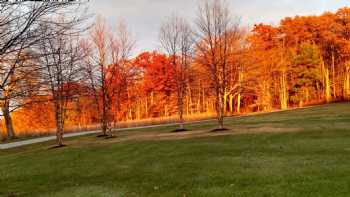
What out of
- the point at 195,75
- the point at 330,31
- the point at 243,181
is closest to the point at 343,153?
the point at 243,181

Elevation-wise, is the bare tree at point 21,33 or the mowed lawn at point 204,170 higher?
the bare tree at point 21,33

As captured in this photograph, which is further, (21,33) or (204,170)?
(204,170)

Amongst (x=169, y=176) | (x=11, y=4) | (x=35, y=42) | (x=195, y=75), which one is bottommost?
(x=169, y=176)

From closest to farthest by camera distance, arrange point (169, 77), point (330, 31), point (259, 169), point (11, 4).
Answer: point (11, 4), point (259, 169), point (330, 31), point (169, 77)

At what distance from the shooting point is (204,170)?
7629 millimetres

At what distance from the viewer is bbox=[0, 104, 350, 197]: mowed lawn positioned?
19.4 ft

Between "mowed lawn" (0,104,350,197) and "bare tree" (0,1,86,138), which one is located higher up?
"bare tree" (0,1,86,138)

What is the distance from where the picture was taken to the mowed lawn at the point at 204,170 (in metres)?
5.91

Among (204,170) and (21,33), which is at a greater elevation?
(21,33)

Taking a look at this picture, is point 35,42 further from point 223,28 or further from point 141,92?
point 141,92

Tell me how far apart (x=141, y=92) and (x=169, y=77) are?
515 cm

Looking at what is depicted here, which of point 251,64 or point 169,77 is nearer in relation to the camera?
point 251,64

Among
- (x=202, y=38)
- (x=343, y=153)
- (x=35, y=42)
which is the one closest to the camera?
(x=35, y=42)

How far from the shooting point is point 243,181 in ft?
20.7
